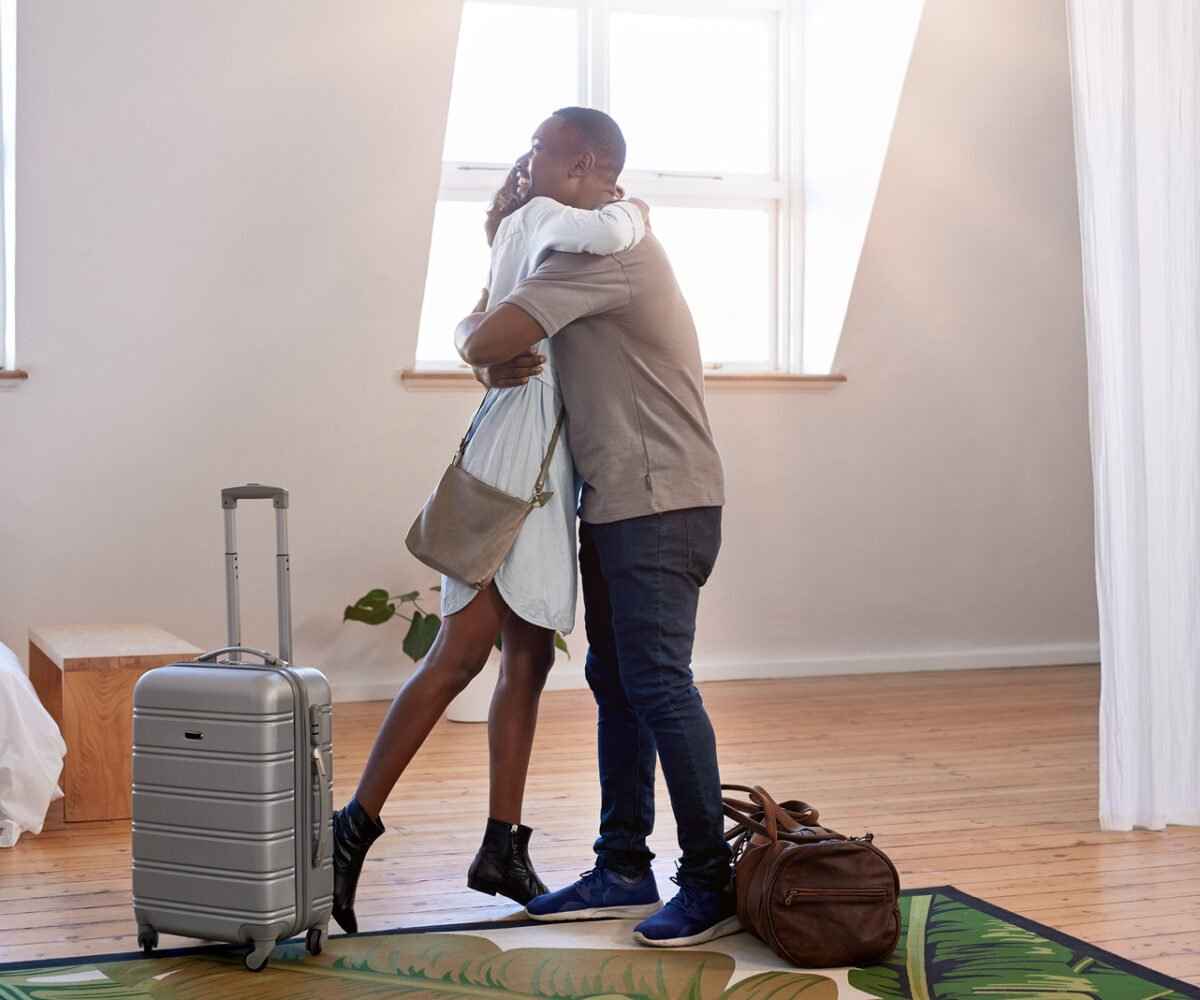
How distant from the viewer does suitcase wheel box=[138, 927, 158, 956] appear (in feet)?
7.50

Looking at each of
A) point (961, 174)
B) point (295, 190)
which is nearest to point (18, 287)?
point (295, 190)

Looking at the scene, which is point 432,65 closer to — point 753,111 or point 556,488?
point 753,111

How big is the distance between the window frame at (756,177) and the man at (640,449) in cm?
255

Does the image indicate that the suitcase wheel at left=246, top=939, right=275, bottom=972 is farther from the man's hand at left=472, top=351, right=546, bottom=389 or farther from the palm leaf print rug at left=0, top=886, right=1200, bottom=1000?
the man's hand at left=472, top=351, right=546, bottom=389

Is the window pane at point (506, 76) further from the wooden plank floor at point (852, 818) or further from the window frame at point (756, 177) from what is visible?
the wooden plank floor at point (852, 818)

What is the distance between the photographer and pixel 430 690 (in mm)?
2428

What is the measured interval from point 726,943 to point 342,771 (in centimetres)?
163

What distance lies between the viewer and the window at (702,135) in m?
4.86

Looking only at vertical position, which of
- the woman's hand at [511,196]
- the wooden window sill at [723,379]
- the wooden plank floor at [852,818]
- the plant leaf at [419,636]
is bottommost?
the wooden plank floor at [852,818]

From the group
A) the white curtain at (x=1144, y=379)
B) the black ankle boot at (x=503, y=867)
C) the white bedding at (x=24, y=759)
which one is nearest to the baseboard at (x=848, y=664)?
the white bedding at (x=24, y=759)

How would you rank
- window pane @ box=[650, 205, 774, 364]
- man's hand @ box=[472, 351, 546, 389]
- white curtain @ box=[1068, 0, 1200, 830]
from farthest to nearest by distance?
window pane @ box=[650, 205, 774, 364] → white curtain @ box=[1068, 0, 1200, 830] → man's hand @ box=[472, 351, 546, 389]

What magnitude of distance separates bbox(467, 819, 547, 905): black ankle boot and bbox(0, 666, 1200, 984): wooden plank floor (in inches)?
2.1

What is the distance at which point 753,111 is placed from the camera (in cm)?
517

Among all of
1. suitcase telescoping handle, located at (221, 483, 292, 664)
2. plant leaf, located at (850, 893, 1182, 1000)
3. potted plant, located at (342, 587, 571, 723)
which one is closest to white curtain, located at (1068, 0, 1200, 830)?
plant leaf, located at (850, 893, 1182, 1000)
